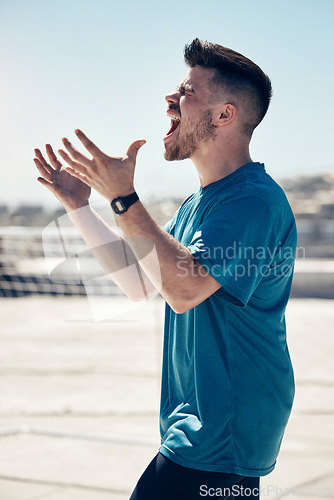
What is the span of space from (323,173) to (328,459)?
28.7 m

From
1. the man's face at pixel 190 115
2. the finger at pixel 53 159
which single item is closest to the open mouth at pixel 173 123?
the man's face at pixel 190 115

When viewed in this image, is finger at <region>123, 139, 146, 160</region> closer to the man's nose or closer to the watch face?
the watch face

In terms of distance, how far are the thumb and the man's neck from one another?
313 mm

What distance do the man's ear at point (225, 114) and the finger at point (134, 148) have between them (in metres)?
0.33

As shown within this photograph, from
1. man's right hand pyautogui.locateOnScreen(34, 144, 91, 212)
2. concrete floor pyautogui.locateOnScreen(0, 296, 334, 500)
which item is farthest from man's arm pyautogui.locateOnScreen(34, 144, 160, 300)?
concrete floor pyautogui.locateOnScreen(0, 296, 334, 500)

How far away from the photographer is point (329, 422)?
4.19 metres

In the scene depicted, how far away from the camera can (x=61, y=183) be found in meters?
1.91

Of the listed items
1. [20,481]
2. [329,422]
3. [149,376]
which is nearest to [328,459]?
[329,422]

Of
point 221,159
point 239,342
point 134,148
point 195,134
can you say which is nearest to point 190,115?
point 195,134

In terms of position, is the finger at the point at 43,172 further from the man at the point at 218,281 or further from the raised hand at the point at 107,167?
the raised hand at the point at 107,167

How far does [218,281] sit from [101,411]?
3.29m

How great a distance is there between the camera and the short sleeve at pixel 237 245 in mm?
1482

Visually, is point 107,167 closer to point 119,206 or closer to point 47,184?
point 119,206

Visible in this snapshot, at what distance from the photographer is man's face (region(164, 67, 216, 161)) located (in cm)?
173
